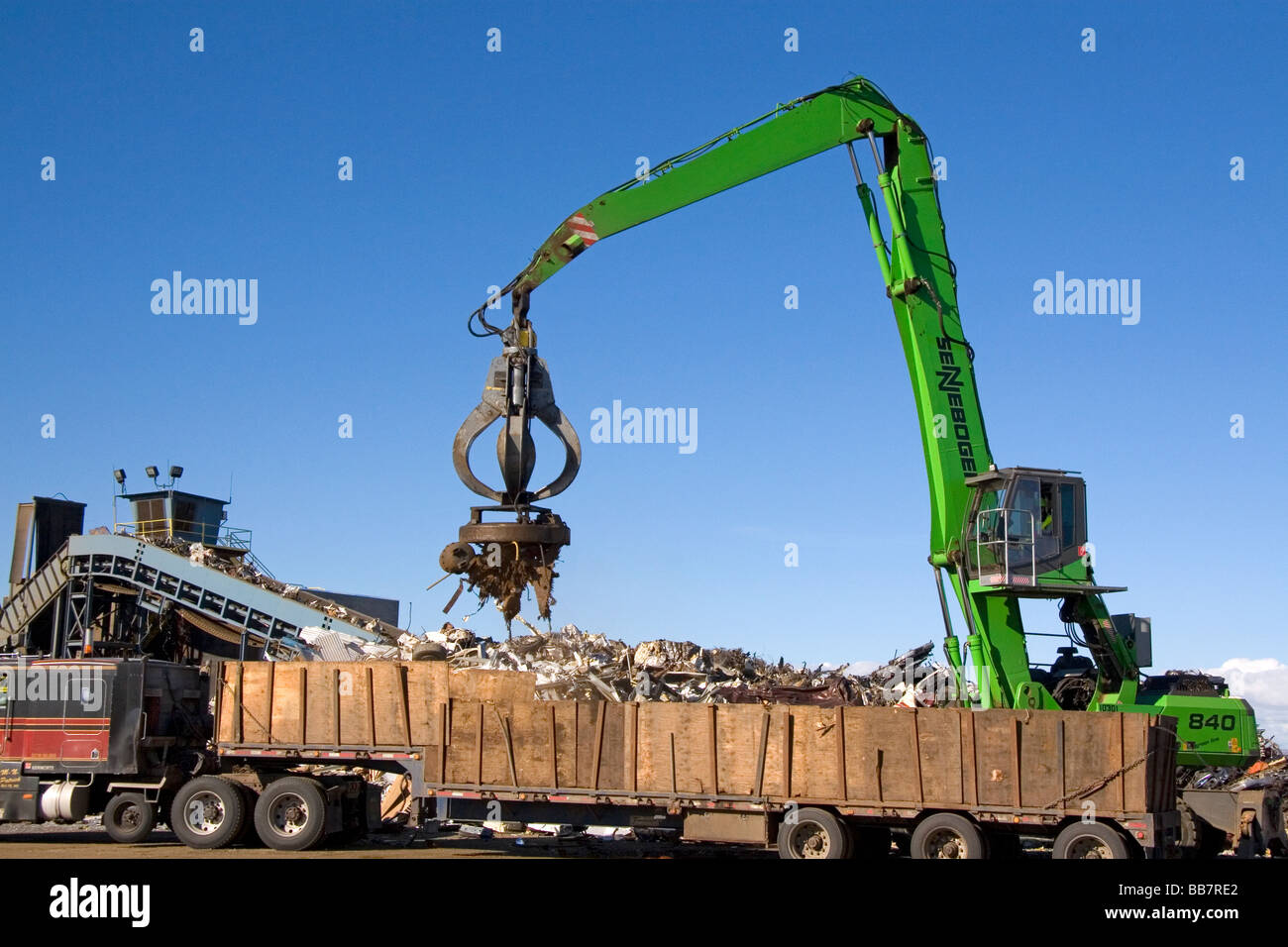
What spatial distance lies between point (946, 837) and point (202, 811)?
9833 mm

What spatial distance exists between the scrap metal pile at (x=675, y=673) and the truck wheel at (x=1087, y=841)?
4.46 meters

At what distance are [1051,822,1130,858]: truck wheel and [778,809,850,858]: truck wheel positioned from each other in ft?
8.09

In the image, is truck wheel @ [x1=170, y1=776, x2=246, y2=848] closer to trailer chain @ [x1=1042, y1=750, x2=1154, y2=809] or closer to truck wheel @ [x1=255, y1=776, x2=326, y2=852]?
truck wheel @ [x1=255, y1=776, x2=326, y2=852]

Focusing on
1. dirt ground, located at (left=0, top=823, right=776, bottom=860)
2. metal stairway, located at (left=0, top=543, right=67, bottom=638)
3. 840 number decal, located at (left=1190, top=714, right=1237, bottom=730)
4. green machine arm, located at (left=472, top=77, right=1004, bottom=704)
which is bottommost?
dirt ground, located at (left=0, top=823, right=776, bottom=860)

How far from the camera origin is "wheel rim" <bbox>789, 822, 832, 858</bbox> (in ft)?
51.5

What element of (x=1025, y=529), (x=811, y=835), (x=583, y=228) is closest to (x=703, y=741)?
(x=811, y=835)

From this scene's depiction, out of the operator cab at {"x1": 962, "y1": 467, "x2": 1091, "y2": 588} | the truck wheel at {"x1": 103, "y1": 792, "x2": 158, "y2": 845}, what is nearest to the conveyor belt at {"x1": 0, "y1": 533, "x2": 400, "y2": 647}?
the truck wheel at {"x1": 103, "y1": 792, "x2": 158, "y2": 845}

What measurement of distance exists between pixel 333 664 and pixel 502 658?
5.15 m

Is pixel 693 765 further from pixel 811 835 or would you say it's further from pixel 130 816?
pixel 130 816

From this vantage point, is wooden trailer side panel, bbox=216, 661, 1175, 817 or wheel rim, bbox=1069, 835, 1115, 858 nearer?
wheel rim, bbox=1069, 835, 1115, 858

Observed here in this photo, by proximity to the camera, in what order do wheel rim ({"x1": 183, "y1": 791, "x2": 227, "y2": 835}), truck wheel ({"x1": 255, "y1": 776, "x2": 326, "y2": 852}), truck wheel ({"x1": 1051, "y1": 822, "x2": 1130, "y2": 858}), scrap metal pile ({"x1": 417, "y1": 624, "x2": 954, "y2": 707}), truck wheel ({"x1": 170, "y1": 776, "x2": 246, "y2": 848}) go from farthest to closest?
scrap metal pile ({"x1": 417, "y1": 624, "x2": 954, "y2": 707}) < wheel rim ({"x1": 183, "y1": 791, "x2": 227, "y2": 835}) < truck wheel ({"x1": 170, "y1": 776, "x2": 246, "y2": 848}) < truck wheel ({"x1": 255, "y1": 776, "x2": 326, "y2": 852}) < truck wheel ({"x1": 1051, "y1": 822, "x2": 1130, "y2": 858})

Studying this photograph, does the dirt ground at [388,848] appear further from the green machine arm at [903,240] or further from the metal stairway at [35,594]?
the metal stairway at [35,594]
